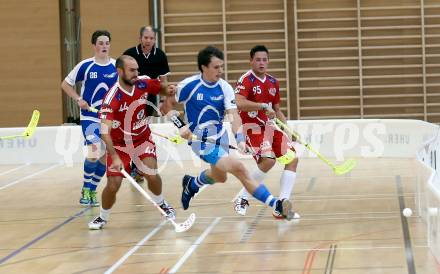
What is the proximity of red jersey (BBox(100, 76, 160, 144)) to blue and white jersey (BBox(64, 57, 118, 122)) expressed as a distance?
5.23ft

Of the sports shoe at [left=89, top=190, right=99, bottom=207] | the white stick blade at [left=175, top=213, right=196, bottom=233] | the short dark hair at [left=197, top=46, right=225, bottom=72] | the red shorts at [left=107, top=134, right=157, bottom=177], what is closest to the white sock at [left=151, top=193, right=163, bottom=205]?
the red shorts at [left=107, top=134, right=157, bottom=177]

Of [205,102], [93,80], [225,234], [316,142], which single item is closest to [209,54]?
[205,102]

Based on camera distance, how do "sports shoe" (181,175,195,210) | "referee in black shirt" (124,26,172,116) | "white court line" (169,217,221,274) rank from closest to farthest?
"white court line" (169,217,221,274), "sports shoe" (181,175,195,210), "referee in black shirt" (124,26,172,116)

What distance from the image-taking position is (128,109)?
792 cm

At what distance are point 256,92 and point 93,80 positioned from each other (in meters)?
1.77

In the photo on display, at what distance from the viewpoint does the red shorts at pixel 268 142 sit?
8.72 meters

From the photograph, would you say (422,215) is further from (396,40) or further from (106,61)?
(396,40)

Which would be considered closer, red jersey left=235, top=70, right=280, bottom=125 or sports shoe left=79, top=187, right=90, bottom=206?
red jersey left=235, top=70, right=280, bottom=125

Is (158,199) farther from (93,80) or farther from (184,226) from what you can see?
(93,80)

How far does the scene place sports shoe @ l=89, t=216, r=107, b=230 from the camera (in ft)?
26.8

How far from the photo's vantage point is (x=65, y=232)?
26.7 ft

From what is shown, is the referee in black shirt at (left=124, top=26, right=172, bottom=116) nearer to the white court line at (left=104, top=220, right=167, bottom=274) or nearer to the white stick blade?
the white court line at (left=104, top=220, right=167, bottom=274)

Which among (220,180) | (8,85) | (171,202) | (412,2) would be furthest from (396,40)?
(220,180)

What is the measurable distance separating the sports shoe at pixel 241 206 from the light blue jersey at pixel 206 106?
3.26 feet
